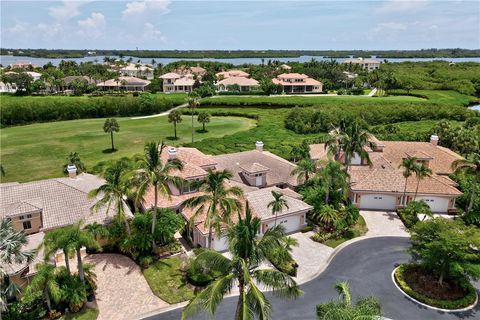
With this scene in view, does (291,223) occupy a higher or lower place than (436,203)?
lower

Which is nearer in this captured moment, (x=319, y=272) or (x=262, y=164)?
(x=319, y=272)

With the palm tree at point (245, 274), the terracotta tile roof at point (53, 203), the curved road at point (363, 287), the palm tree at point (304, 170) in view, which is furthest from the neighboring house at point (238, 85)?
the palm tree at point (245, 274)

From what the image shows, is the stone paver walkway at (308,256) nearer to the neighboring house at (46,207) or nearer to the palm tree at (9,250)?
the neighboring house at (46,207)

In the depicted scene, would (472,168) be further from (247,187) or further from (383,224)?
(247,187)

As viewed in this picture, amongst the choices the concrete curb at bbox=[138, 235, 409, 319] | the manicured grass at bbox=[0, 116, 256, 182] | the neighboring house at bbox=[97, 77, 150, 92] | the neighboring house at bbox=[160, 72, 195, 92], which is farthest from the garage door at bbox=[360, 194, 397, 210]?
the neighboring house at bbox=[97, 77, 150, 92]

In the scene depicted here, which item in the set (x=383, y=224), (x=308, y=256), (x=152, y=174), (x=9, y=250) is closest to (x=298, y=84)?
(x=383, y=224)

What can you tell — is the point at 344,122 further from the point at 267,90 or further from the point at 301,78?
the point at 301,78
